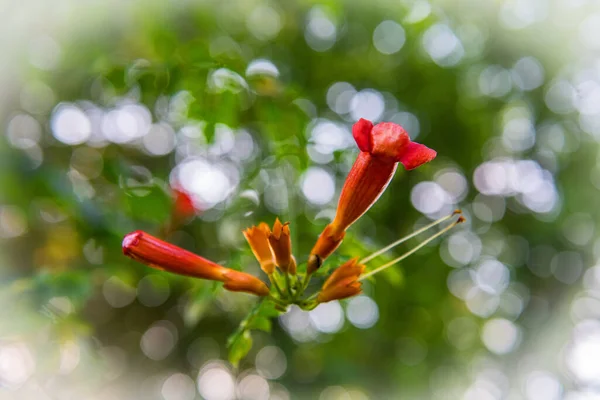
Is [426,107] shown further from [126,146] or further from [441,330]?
[126,146]

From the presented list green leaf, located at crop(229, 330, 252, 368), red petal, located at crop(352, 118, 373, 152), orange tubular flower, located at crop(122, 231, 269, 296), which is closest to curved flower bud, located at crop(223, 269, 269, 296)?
orange tubular flower, located at crop(122, 231, 269, 296)

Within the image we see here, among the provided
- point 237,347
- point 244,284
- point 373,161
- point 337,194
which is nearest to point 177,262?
point 244,284

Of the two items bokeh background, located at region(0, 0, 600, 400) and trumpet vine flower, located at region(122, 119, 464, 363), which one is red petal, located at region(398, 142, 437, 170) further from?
bokeh background, located at region(0, 0, 600, 400)

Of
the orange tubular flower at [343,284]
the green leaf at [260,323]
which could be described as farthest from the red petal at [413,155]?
the green leaf at [260,323]

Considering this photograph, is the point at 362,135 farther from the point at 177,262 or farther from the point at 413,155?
the point at 177,262

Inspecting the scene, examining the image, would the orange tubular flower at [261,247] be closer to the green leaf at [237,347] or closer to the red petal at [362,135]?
the green leaf at [237,347]

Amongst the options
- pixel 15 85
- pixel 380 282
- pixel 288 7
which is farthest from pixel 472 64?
pixel 15 85
